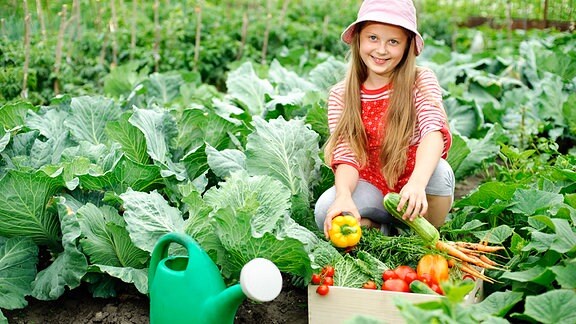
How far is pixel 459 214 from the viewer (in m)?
3.97

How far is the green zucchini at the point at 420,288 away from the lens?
3034 mm

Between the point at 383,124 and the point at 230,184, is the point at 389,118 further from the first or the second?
the point at 230,184

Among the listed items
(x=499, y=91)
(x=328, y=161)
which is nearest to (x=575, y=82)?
(x=499, y=91)

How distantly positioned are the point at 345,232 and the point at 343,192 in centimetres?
29

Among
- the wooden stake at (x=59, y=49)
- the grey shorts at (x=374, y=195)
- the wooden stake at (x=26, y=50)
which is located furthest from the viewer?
the wooden stake at (x=59, y=49)

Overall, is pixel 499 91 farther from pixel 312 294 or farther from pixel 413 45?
pixel 312 294

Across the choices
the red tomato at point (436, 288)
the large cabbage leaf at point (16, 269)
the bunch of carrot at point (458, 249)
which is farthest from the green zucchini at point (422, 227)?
the large cabbage leaf at point (16, 269)

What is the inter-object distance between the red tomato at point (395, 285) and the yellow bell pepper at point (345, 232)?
29 centimetres

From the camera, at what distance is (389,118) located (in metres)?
3.69

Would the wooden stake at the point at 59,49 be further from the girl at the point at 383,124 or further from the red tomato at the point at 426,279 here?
the red tomato at the point at 426,279

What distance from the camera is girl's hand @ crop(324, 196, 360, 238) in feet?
11.4

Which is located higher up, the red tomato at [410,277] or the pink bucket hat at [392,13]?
the pink bucket hat at [392,13]

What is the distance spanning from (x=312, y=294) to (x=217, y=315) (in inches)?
18.4

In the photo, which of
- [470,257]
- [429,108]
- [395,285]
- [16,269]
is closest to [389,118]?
[429,108]
